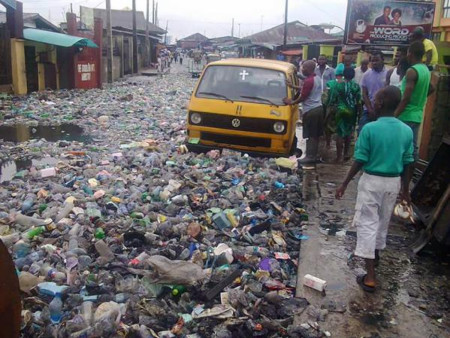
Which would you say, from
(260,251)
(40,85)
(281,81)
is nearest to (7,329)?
(260,251)

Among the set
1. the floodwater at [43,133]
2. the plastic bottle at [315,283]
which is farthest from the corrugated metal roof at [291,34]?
the plastic bottle at [315,283]

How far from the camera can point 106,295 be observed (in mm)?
3475

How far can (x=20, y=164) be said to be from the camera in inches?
320

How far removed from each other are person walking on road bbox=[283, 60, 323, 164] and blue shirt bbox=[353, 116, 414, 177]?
13.0ft

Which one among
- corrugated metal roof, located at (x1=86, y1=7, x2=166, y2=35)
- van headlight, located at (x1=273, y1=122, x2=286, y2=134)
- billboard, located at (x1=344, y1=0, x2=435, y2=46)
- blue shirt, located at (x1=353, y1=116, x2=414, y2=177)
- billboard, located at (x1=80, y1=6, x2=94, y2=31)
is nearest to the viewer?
blue shirt, located at (x1=353, y1=116, x2=414, y2=177)

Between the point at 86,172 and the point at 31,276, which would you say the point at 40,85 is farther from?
the point at 31,276

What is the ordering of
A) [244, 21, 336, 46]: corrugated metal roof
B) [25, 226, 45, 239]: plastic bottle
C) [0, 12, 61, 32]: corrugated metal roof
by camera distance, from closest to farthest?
1. [25, 226, 45, 239]: plastic bottle
2. [0, 12, 61, 32]: corrugated metal roof
3. [244, 21, 336, 46]: corrugated metal roof

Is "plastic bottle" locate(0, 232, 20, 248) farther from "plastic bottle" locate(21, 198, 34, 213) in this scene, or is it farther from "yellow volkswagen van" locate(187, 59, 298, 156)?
"yellow volkswagen van" locate(187, 59, 298, 156)

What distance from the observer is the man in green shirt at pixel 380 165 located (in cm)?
343

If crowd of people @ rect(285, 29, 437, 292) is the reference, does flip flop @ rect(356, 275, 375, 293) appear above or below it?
below

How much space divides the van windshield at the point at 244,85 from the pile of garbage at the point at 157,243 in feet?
3.30

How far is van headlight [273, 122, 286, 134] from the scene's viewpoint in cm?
717

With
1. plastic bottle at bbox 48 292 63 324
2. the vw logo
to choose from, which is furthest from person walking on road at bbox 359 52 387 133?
plastic bottle at bbox 48 292 63 324

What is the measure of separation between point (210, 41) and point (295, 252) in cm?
7398
